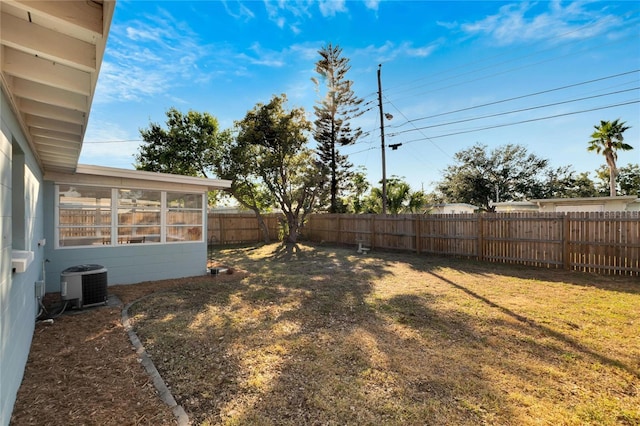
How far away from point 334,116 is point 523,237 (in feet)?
46.8

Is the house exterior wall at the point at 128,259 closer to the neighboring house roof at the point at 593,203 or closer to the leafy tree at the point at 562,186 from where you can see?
the neighboring house roof at the point at 593,203

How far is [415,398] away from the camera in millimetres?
2547

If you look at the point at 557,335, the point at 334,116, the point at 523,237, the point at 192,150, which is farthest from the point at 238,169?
the point at 557,335

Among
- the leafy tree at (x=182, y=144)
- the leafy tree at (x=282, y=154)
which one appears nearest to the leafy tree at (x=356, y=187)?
the leafy tree at (x=282, y=154)

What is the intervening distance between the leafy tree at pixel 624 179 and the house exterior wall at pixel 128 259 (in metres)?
36.9

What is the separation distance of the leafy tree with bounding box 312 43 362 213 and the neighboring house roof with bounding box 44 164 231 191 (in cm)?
1275

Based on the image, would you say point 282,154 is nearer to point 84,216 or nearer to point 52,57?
point 84,216

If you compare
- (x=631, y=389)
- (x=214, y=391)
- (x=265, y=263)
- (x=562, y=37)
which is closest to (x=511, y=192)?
(x=562, y=37)

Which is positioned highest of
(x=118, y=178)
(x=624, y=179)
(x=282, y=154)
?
(x=624, y=179)

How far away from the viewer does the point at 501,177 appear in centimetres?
2666

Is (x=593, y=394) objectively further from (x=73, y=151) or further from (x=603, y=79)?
(x=603, y=79)

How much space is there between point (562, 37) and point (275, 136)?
12.2m

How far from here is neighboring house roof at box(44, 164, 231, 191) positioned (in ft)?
19.1

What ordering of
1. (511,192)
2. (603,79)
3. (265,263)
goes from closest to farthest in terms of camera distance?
(265,263) < (603,79) < (511,192)
